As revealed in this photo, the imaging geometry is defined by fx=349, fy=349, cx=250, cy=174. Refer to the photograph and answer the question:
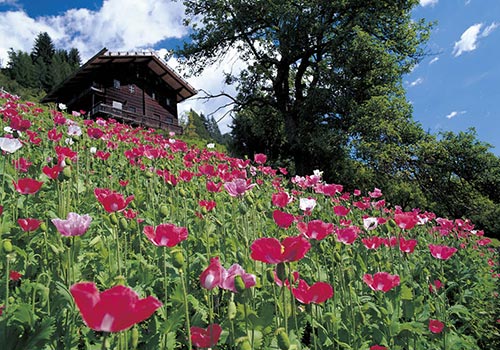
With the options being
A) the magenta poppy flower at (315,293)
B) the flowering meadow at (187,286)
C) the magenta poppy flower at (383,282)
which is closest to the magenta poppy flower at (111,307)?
the flowering meadow at (187,286)

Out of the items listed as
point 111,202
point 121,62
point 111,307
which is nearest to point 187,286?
point 111,202

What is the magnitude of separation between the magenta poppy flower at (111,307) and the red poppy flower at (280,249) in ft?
1.71

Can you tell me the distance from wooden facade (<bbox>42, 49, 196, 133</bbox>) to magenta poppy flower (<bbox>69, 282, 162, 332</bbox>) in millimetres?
23031

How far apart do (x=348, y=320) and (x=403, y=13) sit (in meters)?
15.7

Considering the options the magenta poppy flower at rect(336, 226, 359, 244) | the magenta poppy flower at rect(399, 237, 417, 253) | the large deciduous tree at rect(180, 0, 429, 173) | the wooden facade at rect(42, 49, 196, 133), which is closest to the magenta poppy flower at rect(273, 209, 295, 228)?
the magenta poppy flower at rect(336, 226, 359, 244)

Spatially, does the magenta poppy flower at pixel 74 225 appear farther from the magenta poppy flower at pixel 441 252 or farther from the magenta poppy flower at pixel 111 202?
the magenta poppy flower at pixel 441 252

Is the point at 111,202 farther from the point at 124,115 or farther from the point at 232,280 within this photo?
the point at 124,115

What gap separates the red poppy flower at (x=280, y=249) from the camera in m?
1.07

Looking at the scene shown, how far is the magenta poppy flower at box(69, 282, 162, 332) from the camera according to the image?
59 cm

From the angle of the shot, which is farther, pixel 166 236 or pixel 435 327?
pixel 435 327

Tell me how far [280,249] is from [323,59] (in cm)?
1479

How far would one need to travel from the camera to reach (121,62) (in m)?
25.3

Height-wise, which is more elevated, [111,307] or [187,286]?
[187,286]

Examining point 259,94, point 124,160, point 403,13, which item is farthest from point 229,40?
point 124,160
